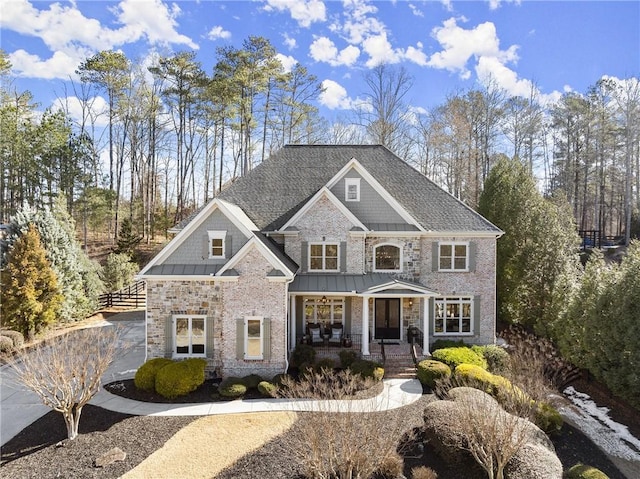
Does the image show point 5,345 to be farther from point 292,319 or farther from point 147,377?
point 292,319

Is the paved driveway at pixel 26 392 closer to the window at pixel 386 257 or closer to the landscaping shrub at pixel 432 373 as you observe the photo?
the landscaping shrub at pixel 432 373

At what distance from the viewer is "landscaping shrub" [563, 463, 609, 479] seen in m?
8.55

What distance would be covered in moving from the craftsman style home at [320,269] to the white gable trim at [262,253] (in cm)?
4

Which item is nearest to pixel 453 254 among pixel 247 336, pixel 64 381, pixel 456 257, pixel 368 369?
pixel 456 257

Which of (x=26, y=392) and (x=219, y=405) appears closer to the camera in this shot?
(x=219, y=405)

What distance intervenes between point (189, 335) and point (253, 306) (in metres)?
3.17

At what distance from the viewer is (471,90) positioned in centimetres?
3584

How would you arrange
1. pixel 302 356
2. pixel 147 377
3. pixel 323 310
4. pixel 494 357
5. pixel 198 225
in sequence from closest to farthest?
Result: pixel 147 377 < pixel 302 356 < pixel 198 225 < pixel 494 357 < pixel 323 310

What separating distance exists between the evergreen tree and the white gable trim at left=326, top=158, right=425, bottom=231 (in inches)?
627

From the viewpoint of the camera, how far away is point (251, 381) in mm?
13547

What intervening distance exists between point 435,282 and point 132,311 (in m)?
21.7

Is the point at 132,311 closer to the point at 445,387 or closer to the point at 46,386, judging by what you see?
the point at 46,386

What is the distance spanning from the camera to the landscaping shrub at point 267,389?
12898 millimetres

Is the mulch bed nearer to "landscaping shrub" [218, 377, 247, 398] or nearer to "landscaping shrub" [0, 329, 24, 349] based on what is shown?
"landscaping shrub" [218, 377, 247, 398]
